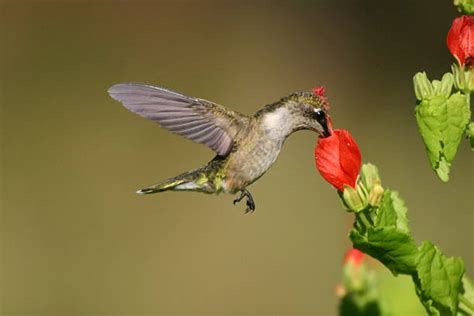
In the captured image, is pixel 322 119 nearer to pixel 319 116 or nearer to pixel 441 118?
pixel 319 116

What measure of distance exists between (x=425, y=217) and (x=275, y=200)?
48.2 inches

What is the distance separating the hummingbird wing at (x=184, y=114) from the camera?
2.06 meters

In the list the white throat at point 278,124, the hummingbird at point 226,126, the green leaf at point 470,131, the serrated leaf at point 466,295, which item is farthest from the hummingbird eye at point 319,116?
the serrated leaf at point 466,295

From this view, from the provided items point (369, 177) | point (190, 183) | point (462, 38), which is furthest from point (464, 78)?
point (190, 183)

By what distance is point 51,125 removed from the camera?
7637 mm

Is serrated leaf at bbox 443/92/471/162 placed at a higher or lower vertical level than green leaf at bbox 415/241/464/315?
higher

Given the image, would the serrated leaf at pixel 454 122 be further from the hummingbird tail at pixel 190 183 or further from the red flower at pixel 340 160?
the hummingbird tail at pixel 190 183

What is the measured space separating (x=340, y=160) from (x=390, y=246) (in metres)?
0.21

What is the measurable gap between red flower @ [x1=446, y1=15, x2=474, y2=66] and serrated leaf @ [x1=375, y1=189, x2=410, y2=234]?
308 mm

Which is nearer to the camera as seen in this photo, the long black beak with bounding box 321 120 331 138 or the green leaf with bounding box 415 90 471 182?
the green leaf with bounding box 415 90 471 182

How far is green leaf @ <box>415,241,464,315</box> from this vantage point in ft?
5.23

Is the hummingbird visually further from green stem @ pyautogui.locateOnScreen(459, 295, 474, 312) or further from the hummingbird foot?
green stem @ pyautogui.locateOnScreen(459, 295, 474, 312)

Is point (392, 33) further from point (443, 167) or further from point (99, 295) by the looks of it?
point (443, 167)

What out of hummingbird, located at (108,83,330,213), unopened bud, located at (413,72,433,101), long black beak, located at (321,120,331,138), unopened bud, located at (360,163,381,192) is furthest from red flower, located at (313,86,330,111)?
unopened bud, located at (413,72,433,101)
